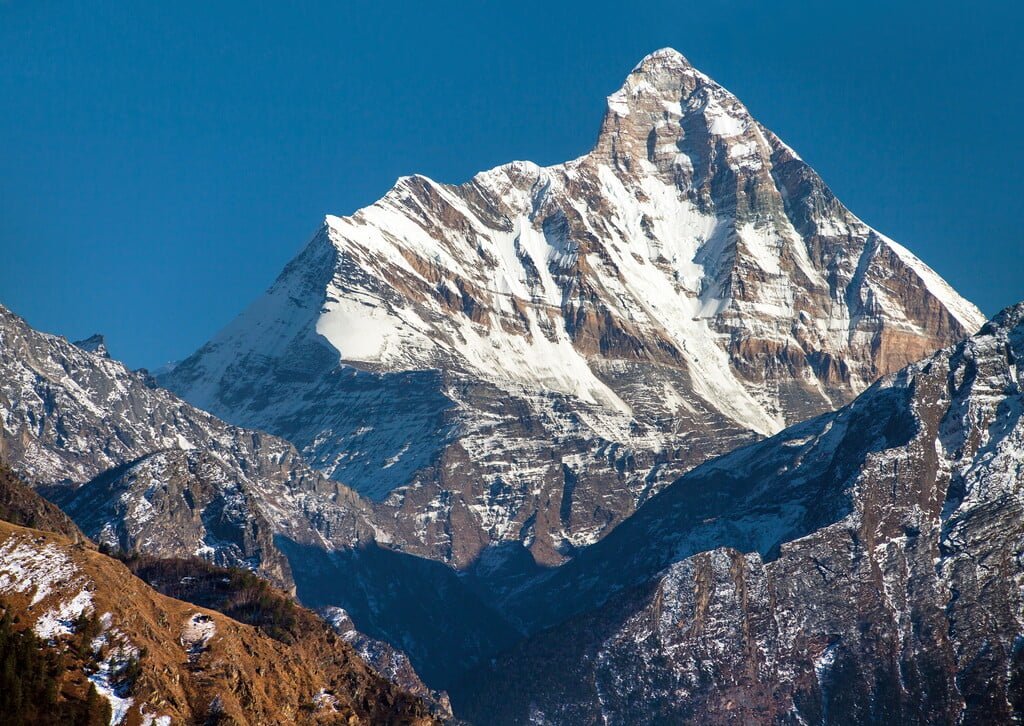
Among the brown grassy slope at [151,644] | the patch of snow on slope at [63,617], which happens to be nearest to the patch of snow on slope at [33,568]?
the brown grassy slope at [151,644]

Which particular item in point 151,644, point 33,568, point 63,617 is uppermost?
point 33,568

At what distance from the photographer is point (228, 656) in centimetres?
19900

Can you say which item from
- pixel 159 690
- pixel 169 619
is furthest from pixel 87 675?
pixel 169 619

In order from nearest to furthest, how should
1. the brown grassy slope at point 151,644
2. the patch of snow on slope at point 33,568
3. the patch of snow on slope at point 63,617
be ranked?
the patch of snow on slope at point 63,617, the brown grassy slope at point 151,644, the patch of snow on slope at point 33,568

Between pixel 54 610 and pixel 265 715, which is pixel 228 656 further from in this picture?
pixel 54 610

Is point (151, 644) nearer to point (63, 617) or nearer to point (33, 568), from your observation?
point (63, 617)

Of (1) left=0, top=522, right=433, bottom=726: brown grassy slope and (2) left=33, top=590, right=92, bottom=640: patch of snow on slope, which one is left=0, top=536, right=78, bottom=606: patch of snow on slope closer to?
(1) left=0, top=522, right=433, bottom=726: brown grassy slope

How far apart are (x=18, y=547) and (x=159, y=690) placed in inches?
689

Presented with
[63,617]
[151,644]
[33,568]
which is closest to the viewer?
[63,617]

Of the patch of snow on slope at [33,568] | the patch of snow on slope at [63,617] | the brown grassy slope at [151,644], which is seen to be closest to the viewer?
the patch of snow on slope at [63,617]

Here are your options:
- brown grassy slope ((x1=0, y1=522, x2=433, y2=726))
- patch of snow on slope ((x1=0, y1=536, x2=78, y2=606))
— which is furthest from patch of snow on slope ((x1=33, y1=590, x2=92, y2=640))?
patch of snow on slope ((x1=0, y1=536, x2=78, y2=606))

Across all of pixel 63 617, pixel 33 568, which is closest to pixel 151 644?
pixel 63 617

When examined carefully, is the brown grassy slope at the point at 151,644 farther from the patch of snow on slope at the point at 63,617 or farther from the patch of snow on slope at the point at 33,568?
the patch of snow on slope at the point at 63,617

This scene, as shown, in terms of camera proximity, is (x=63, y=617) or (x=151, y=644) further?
(x=151, y=644)
